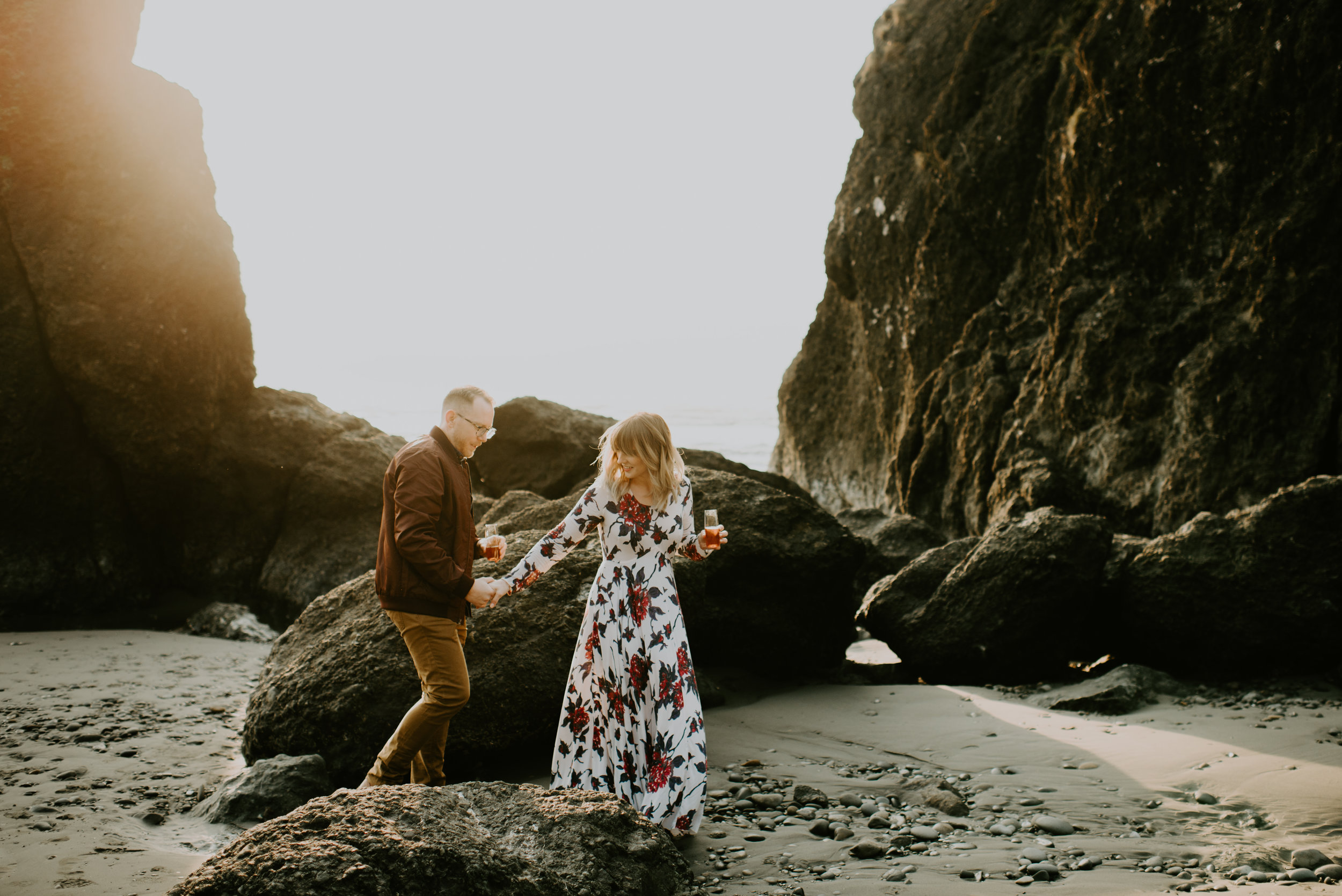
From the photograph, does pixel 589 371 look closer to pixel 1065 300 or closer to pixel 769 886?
pixel 1065 300

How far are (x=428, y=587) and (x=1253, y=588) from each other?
609 centimetres

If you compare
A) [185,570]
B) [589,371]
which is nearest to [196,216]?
[185,570]

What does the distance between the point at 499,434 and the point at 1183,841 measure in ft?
29.7

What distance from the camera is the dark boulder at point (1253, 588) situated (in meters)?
6.77

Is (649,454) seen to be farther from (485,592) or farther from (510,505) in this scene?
(510,505)

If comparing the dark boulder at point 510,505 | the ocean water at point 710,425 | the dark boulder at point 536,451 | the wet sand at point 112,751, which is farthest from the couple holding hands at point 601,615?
the ocean water at point 710,425

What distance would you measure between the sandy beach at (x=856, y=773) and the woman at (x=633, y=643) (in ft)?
1.68

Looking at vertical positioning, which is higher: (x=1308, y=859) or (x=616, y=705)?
(x=616, y=705)

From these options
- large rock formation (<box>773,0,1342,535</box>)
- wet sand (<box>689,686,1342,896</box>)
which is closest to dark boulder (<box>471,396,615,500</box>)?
wet sand (<box>689,686,1342,896</box>)

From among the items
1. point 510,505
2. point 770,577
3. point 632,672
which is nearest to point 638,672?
point 632,672

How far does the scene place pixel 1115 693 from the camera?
21.3 feet

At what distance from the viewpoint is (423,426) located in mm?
49188

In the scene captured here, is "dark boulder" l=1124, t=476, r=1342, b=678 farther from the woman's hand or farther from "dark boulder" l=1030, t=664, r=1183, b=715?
the woman's hand

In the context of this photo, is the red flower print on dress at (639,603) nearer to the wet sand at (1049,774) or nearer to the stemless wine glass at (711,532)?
the stemless wine glass at (711,532)
